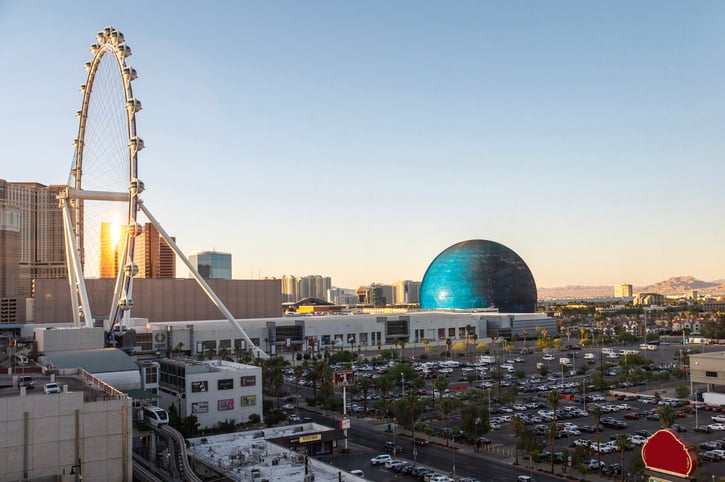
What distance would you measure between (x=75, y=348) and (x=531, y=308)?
411ft

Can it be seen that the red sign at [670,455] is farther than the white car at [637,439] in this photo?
No

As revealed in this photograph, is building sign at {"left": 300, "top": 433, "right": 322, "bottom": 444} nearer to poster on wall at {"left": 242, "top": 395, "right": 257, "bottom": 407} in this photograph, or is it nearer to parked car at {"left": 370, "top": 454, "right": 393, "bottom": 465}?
parked car at {"left": 370, "top": 454, "right": 393, "bottom": 465}

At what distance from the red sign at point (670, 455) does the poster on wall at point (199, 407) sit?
41386 mm

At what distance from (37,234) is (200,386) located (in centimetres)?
14782

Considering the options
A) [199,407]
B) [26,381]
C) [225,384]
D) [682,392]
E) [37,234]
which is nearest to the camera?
[26,381]

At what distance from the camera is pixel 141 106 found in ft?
202

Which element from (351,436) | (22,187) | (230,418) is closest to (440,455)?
(351,436)

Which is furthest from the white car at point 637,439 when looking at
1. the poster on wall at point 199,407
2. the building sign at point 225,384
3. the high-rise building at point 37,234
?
the high-rise building at point 37,234

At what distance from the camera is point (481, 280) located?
524 feet

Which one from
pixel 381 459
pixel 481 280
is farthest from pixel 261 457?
pixel 481 280

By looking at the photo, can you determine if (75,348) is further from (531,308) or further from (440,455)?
(531,308)

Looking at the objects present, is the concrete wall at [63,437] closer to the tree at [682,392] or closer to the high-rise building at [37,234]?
the tree at [682,392]

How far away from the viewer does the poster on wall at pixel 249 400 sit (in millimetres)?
55062

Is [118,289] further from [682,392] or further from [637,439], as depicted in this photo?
[682,392]
